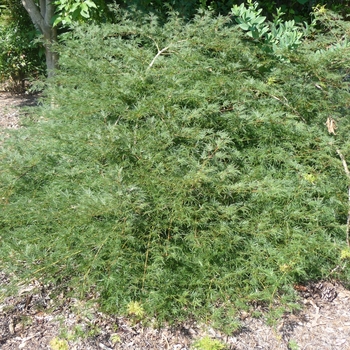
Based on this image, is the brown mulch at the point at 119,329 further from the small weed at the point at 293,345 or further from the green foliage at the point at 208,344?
the green foliage at the point at 208,344

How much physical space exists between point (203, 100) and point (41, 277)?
1524mm

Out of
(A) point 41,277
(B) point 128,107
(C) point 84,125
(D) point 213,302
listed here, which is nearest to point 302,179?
(D) point 213,302

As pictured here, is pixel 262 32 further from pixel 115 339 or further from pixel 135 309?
pixel 115 339

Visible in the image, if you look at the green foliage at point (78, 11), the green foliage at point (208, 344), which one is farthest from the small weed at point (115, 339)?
the green foliage at point (78, 11)

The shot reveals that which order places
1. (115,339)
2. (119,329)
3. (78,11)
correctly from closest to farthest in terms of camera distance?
(115,339)
(119,329)
(78,11)

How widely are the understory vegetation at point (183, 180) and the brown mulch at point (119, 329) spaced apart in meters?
0.10

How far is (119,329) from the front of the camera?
96.0 inches

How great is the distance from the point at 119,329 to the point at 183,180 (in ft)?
2.99

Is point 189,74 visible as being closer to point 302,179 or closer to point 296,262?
point 302,179

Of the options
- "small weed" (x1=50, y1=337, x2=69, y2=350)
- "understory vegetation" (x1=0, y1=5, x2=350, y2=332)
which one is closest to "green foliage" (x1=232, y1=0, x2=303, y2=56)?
"understory vegetation" (x1=0, y1=5, x2=350, y2=332)

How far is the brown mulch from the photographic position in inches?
92.7

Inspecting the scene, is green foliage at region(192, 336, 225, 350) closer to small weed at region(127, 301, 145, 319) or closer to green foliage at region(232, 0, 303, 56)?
small weed at region(127, 301, 145, 319)

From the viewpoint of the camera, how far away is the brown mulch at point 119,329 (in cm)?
235

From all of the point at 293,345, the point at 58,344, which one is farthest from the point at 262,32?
the point at 58,344
